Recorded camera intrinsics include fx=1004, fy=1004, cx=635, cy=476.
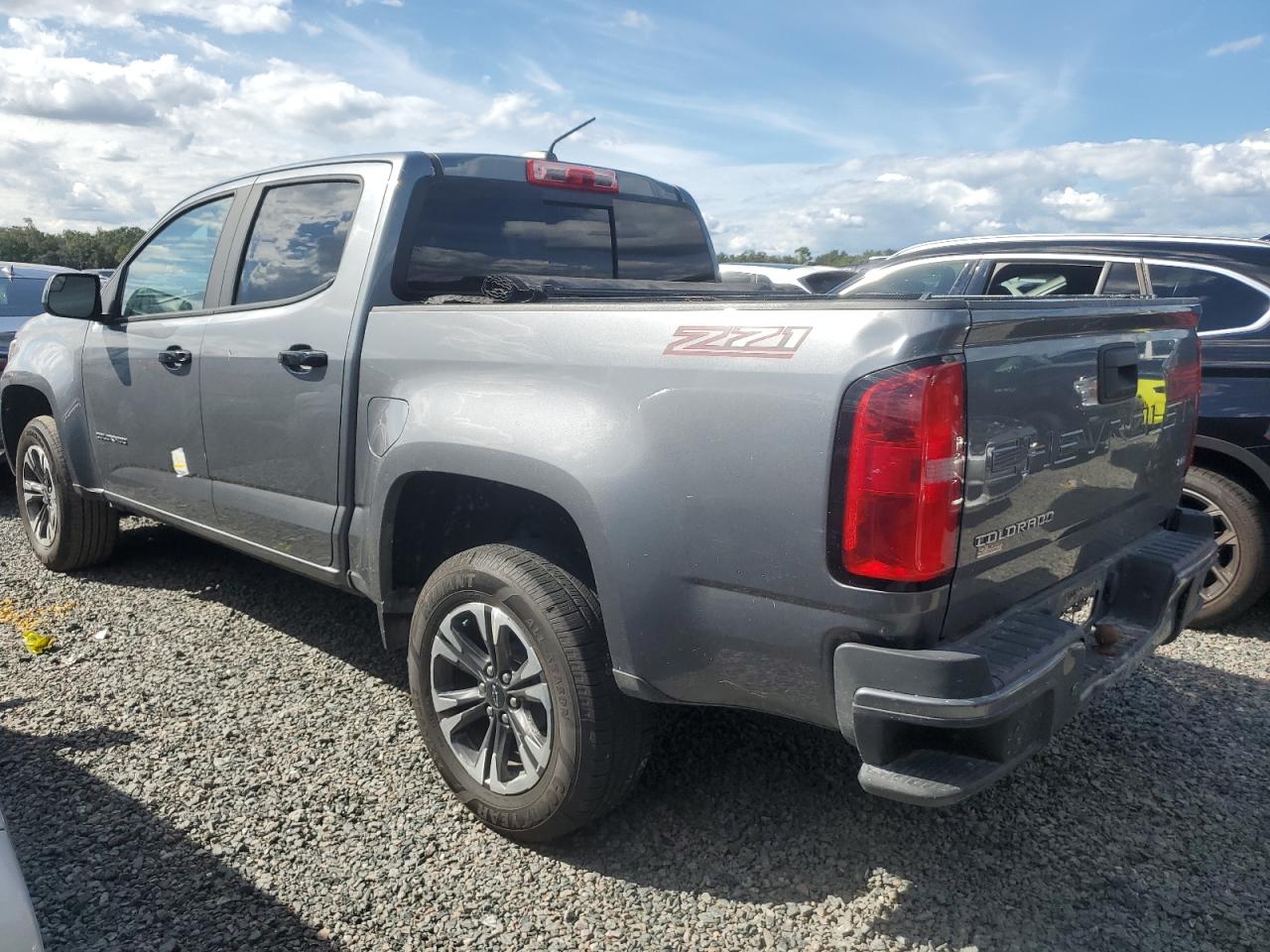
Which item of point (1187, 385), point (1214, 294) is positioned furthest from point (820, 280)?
point (1187, 385)

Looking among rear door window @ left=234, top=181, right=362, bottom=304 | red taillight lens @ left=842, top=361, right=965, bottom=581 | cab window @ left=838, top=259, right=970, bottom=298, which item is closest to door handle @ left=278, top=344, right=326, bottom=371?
rear door window @ left=234, top=181, right=362, bottom=304

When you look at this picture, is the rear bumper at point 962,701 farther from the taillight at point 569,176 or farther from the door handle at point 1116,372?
the taillight at point 569,176

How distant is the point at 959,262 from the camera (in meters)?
5.39

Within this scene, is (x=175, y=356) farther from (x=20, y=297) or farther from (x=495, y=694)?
(x=20, y=297)

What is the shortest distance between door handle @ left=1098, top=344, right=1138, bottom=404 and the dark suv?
5.13 ft

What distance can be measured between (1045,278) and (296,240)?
3.69m

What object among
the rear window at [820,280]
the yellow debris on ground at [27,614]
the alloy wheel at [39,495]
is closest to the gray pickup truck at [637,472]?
the yellow debris on ground at [27,614]

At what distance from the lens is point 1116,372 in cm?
251

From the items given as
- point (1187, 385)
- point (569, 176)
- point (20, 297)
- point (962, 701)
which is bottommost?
point (962, 701)

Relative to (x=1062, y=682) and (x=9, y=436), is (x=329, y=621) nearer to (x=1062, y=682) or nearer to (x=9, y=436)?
(x=9, y=436)

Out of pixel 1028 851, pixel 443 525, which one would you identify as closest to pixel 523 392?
pixel 443 525

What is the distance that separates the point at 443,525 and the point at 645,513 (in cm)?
109

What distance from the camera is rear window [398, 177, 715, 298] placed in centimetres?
334

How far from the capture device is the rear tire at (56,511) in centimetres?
495
